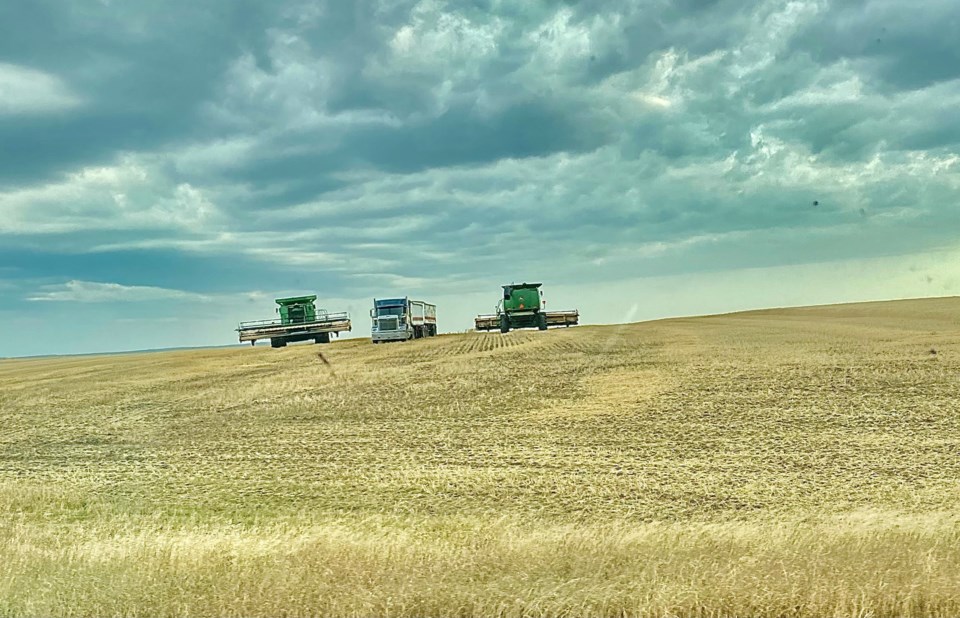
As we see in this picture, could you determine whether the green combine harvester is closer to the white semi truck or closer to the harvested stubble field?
the white semi truck

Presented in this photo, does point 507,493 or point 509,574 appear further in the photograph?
point 507,493

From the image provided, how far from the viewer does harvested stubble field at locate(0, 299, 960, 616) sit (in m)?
7.64

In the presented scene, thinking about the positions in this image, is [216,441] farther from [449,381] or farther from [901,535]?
[901,535]

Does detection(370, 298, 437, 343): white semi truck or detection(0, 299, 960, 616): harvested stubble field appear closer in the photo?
detection(0, 299, 960, 616): harvested stubble field

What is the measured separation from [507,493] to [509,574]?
5124 millimetres

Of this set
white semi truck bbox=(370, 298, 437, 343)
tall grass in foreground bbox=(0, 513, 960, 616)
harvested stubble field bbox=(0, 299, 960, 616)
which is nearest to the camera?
tall grass in foreground bbox=(0, 513, 960, 616)

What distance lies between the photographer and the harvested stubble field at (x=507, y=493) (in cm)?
764

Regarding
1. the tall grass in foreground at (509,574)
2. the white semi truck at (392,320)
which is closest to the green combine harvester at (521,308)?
the white semi truck at (392,320)

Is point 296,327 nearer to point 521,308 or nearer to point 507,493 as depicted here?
point 521,308

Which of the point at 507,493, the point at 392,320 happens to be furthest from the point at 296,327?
the point at 507,493

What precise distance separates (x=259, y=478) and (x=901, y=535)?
413 inches

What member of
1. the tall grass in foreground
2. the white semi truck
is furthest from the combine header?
the tall grass in foreground

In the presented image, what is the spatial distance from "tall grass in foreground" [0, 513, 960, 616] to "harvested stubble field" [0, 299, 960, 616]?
3 cm

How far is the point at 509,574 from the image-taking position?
8.00 meters
